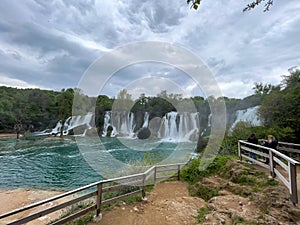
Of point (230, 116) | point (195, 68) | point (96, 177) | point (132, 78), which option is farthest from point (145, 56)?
point (230, 116)

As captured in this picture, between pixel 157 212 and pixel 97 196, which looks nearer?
pixel 97 196

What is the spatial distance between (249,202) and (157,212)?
2.08 metres

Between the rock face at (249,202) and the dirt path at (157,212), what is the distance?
426mm

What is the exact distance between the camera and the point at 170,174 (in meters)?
7.68

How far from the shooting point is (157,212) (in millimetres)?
4480

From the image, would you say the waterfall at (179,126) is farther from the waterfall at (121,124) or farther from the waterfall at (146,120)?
the waterfall at (121,124)

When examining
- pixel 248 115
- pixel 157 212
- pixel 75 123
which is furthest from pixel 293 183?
pixel 75 123

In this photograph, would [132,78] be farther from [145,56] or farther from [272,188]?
[272,188]

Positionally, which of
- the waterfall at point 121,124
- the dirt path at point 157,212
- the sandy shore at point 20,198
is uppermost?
the waterfall at point 121,124

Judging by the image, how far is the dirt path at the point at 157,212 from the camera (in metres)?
4.05

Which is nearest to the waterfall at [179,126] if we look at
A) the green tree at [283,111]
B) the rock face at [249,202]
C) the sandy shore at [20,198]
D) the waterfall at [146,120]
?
the waterfall at [146,120]

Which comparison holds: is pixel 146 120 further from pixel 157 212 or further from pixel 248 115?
pixel 157 212

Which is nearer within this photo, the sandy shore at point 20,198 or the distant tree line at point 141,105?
the sandy shore at point 20,198

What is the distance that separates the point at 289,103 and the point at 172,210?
1330 centimetres
